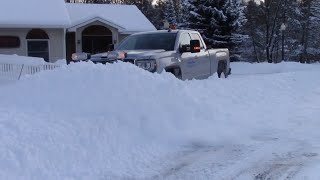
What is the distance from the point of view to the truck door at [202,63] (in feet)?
39.4

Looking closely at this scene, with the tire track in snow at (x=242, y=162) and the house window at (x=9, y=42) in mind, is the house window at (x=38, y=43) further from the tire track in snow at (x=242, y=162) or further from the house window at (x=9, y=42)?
the tire track in snow at (x=242, y=162)

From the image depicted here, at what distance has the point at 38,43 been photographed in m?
22.7

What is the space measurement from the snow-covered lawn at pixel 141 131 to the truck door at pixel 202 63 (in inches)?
80.5

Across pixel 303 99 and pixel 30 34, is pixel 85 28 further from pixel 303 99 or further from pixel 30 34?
pixel 303 99

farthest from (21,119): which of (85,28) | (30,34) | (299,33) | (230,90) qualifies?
(299,33)

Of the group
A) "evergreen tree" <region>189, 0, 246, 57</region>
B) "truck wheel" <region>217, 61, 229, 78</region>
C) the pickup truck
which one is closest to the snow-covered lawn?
the pickup truck

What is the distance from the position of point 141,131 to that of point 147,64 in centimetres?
322

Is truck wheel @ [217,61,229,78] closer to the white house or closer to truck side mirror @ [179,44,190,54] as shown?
truck side mirror @ [179,44,190,54]

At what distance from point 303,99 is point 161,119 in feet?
16.8

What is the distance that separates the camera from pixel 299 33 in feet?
159

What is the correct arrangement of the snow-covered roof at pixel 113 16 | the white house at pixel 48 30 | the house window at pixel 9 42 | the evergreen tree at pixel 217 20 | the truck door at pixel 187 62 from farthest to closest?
1. the evergreen tree at pixel 217 20
2. the snow-covered roof at pixel 113 16
3. the house window at pixel 9 42
4. the white house at pixel 48 30
5. the truck door at pixel 187 62

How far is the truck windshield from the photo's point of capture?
37.1ft

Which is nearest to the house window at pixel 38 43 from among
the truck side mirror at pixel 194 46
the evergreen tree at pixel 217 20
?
the truck side mirror at pixel 194 46

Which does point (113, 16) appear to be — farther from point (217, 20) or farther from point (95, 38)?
point (217, 20)
